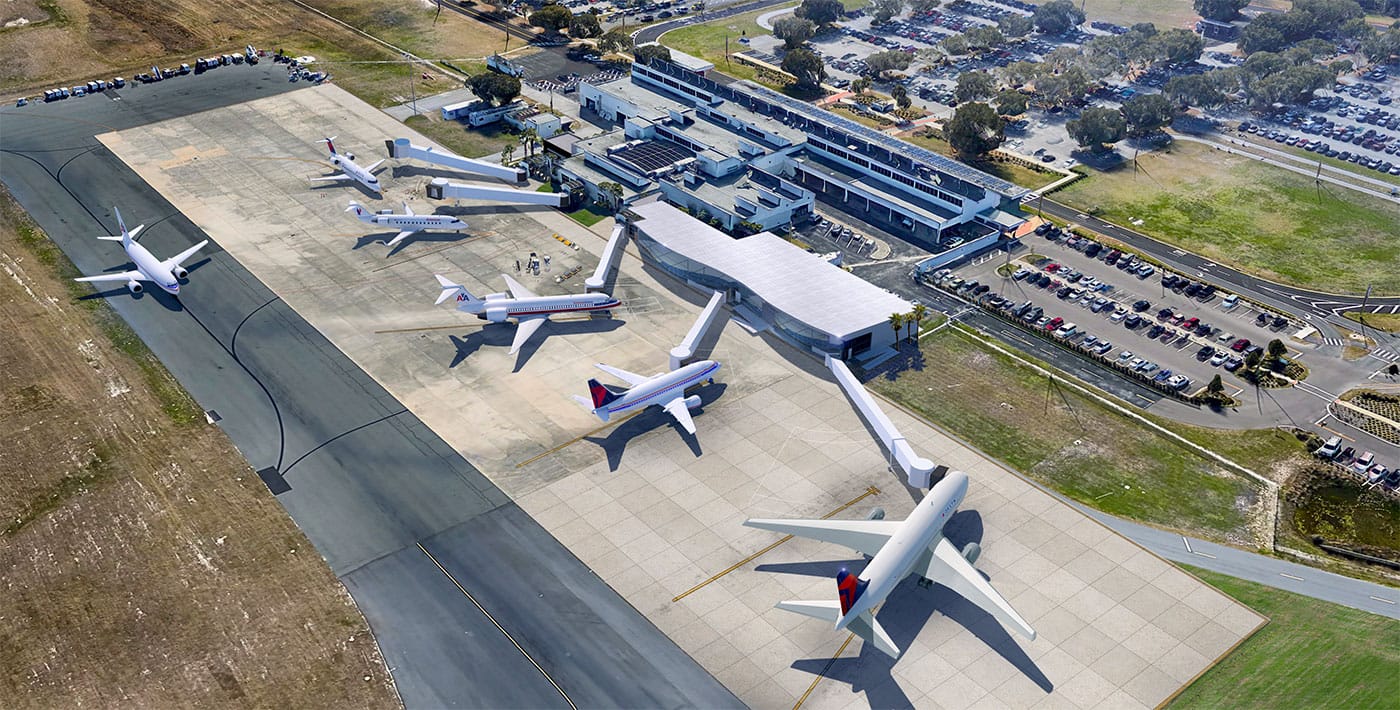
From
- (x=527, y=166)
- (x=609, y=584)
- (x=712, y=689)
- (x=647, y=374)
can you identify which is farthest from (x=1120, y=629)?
(x=527, y=166)

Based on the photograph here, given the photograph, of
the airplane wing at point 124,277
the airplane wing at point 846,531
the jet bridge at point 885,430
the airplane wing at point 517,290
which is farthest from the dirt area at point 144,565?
the jet bridge at point 885,430

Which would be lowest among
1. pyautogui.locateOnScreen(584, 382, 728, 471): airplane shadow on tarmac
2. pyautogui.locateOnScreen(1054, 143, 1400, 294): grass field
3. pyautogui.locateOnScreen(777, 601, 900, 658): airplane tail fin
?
pyautogui.locateOnScreen(584, 382, 728, 471): airplane shadow on tarmac

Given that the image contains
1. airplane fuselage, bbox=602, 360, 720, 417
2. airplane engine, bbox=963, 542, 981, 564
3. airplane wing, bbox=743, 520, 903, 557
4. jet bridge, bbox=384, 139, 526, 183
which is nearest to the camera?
airplane wing, bbox=743, 520, 903, 557

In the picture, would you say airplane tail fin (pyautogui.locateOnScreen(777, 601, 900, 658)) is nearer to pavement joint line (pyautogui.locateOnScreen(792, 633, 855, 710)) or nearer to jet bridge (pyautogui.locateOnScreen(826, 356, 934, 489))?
pavement joint line (pyautogui.locateOnScreen(792, 633, 855, 710))

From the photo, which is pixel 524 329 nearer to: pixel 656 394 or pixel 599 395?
pixel 599 395

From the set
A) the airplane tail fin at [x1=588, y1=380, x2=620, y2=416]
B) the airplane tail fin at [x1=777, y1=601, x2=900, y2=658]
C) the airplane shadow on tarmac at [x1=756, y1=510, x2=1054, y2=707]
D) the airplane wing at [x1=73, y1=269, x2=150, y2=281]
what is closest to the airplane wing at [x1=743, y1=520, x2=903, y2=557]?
the airplane shadow on tarmac at [x1=756, y1=510, x2=1054, y2=707]
